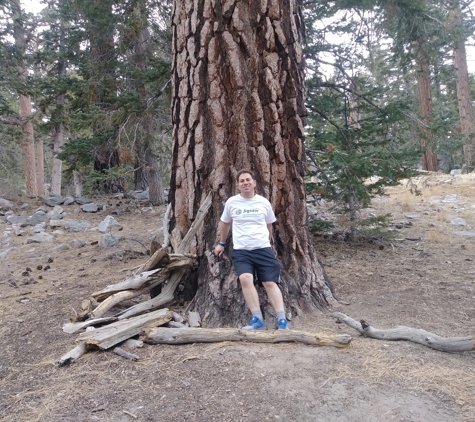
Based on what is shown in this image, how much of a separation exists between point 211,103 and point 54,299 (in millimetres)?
3021

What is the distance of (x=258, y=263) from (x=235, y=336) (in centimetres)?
76

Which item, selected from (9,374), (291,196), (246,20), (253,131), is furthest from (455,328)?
(9,374)

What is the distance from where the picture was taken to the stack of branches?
3461 millimetres

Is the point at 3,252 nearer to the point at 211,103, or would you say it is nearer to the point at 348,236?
the point at 211,103

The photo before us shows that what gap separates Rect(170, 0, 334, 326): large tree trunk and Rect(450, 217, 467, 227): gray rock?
5.88m

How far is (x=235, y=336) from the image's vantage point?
3498mm

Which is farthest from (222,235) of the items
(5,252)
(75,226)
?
(75,226)

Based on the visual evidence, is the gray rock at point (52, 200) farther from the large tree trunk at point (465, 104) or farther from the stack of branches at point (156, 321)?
the large tree trunk at point (465, 104)

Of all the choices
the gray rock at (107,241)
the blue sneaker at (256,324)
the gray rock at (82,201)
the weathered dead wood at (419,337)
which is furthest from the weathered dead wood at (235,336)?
the gray rock at (82,201)

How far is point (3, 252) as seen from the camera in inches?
316

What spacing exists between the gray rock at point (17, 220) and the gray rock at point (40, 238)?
116cm

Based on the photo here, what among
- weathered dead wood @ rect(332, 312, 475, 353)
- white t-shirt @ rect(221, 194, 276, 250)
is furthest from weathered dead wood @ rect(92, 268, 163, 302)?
weathered dead wood @ rect(332, 312, 475, 353)

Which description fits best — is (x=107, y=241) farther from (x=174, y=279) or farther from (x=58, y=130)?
(x=58, y=130)

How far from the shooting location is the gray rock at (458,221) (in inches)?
361
